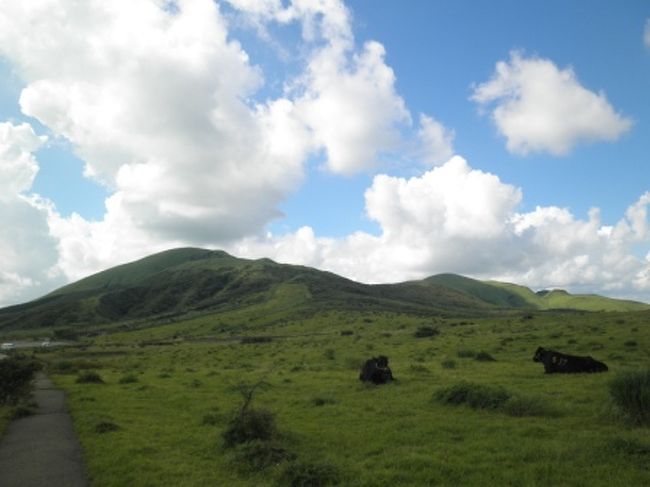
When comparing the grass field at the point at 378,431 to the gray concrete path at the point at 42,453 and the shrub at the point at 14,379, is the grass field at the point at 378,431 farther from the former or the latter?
the shrub at the point at 14,379

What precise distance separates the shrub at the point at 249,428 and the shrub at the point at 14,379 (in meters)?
17.4

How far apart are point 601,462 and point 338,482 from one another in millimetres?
6708

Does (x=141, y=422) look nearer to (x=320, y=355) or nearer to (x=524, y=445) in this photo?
(x=524, y=445)

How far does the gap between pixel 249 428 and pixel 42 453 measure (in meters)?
7.26

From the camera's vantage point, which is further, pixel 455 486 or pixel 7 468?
pixel 7 468

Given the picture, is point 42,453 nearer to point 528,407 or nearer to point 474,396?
point 474,396

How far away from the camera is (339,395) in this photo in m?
26.2

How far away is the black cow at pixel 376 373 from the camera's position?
2886 centimetres

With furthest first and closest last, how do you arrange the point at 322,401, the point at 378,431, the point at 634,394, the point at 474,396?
the point at 322,401 < the point at 474,396 < the point at 378,431 < the point at 634,394

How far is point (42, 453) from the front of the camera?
683 inches

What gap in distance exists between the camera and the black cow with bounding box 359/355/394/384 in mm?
28859

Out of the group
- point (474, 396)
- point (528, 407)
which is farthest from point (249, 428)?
point (528, 407)

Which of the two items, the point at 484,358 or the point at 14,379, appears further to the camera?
the point at 484,358

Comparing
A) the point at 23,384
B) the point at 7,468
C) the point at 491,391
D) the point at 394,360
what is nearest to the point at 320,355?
the point at 394,360
